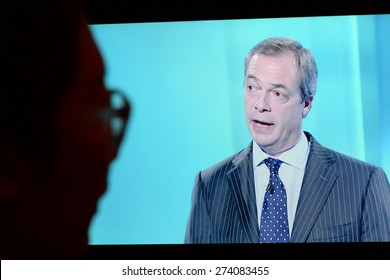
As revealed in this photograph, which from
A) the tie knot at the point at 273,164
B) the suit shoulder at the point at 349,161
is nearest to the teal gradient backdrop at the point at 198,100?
the suit shoulder at the point at 349,161

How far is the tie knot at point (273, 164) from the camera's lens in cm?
278

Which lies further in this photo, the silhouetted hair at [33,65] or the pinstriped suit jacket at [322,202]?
the pinstriped suit jacket at [322,202]

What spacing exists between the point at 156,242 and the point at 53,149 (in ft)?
8.37

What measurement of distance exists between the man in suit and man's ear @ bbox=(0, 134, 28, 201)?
246 centimetres

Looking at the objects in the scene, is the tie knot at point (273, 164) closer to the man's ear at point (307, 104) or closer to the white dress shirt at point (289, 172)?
the white dress shirt at point (289, 172)

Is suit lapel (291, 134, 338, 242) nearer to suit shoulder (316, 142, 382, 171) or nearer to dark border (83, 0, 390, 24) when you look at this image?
suit shoulder (316, 142, 382, 171)

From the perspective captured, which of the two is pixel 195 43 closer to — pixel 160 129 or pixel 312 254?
pixel 160 129

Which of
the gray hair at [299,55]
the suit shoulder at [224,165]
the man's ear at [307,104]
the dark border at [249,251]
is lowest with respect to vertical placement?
the dark border at [249,251]

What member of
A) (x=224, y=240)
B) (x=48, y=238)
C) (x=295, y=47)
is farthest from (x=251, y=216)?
(x=48, y=238)

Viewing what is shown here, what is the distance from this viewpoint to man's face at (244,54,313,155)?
270cm

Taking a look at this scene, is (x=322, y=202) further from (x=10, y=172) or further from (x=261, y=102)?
(x=10, y=172)

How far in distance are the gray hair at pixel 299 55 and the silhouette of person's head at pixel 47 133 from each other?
2462 mm

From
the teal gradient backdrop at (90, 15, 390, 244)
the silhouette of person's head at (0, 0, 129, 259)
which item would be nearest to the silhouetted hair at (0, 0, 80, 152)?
the silhouette of person's head at (0, 0, 129, 259)

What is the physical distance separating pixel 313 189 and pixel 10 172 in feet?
8.48
